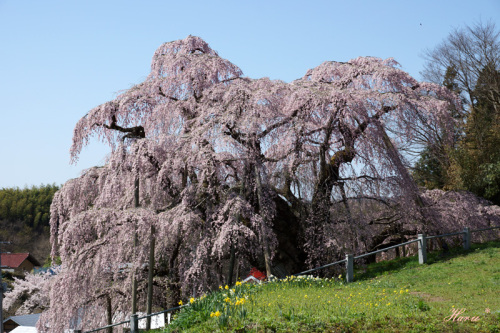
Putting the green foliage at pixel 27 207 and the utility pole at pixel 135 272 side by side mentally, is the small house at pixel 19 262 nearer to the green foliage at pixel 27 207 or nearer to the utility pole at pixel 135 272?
the green foliage at pixel 27 207

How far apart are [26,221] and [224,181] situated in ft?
208

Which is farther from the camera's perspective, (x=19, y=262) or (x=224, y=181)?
(x=19, y=262)

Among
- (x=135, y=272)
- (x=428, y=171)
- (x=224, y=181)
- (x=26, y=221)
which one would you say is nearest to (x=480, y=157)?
(x=428, y=171)

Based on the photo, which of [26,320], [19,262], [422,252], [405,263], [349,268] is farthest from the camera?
[19,262]

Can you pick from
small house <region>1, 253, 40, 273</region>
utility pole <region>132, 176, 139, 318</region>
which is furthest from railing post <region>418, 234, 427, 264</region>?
small house <region>1, 253, 40, 273</region>

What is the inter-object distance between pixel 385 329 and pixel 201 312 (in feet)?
12.0

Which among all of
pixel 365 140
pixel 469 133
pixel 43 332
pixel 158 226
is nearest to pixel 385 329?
pixel 158 226

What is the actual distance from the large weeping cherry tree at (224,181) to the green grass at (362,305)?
2.98 meters

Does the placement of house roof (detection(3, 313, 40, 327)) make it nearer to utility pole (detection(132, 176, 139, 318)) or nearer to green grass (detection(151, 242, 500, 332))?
utility pole (detection(132, 176, 139, 318))

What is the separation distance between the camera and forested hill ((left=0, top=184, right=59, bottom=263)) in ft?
226

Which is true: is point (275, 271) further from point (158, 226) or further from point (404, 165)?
point (404, 165)

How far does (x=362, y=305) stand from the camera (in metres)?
10.1

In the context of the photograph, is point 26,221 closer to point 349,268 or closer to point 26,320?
point 26,320

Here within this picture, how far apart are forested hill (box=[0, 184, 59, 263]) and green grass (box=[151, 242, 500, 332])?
206ft
